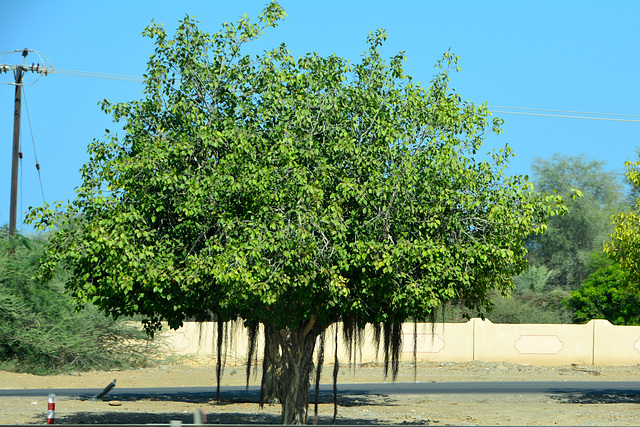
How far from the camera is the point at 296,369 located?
1440cm

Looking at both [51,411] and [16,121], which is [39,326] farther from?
[51,411]

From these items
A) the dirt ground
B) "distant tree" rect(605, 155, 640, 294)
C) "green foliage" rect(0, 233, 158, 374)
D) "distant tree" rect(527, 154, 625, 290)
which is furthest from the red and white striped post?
"distant tree" rect(527, 154, 625, 290)

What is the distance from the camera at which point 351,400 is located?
2362 centimetres

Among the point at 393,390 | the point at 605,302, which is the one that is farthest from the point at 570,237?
the point at 393,390

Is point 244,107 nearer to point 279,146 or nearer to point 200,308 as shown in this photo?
point 279,146

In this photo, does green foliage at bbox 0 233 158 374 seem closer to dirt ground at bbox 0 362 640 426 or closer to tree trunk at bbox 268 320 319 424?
dirt ground at bbox 0 362 640 426

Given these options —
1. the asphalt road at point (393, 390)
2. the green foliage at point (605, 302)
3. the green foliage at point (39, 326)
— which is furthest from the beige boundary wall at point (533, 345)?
the asphalt road at point (393, 390)

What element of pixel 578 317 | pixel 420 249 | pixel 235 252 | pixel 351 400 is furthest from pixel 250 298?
pixel 578 317

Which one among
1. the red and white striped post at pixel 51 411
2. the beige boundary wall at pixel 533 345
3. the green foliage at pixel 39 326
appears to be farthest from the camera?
the beige boundary wall at pixel 533 345

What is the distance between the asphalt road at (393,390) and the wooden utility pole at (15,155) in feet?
32.0

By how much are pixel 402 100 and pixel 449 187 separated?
1805 millimetres

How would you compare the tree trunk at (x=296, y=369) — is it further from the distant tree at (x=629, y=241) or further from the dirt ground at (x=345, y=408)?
the distant tree at (x=629, y=241)

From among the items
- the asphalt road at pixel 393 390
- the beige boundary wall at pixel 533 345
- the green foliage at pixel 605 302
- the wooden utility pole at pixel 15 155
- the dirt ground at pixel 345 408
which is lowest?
the asphalt road at pixel 393 390

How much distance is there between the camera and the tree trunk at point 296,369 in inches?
566
